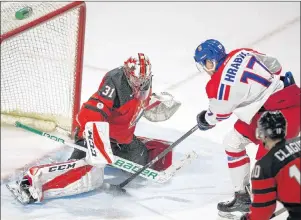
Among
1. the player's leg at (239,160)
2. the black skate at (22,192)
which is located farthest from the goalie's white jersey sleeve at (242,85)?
the black skate at (22,192)

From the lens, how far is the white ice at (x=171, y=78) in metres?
2.95

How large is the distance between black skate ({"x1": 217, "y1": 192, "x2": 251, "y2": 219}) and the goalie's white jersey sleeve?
391mm

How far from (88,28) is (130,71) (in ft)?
6.11

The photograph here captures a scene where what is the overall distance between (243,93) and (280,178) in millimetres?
545

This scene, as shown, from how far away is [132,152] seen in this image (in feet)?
10.8

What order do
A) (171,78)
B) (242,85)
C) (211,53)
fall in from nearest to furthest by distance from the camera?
(242,85), (211,53), (171,78)

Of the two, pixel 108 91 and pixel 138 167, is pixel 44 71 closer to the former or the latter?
pixel 108 91

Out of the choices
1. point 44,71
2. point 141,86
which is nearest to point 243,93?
point 141,86

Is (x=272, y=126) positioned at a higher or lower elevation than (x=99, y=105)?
higher

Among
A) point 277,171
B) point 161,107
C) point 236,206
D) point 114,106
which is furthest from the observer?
point 161,107

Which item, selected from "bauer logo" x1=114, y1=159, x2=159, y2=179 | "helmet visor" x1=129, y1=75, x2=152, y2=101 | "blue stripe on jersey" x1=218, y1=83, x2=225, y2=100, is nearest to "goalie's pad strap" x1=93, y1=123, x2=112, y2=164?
"bauer logo" x1=114, y1=159, x2=159, y2=179

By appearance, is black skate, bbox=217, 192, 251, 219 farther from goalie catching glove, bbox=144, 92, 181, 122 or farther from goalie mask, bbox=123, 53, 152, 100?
goalie catching glove, bbox=144, 92, 181, 122

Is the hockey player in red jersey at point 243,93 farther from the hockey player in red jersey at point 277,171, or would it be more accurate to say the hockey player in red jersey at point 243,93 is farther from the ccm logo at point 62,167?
the ccm logo at point 62,167

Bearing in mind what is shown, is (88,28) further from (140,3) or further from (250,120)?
(250,120)
